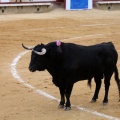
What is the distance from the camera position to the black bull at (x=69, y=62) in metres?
7.40

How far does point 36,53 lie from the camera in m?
7.29

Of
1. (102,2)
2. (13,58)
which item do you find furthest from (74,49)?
(102,2)

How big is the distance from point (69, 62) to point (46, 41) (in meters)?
9.07

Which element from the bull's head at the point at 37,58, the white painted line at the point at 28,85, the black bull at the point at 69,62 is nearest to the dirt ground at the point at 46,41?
the white painted line at the point at 28,85

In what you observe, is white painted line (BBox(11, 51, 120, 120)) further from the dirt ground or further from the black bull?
the black bull

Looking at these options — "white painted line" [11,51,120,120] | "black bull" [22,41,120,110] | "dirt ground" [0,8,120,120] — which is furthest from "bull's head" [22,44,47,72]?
"white painted line" [11,51,120,120]

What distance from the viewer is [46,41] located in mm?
16625

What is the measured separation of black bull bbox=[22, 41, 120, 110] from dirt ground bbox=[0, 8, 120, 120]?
45cm

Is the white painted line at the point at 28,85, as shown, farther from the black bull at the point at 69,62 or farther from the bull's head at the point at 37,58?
the bull's head at the point at 37,58

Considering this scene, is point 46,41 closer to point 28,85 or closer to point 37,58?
point 28,85

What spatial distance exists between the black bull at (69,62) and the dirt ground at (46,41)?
17.6 inches

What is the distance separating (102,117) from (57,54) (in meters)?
1.25

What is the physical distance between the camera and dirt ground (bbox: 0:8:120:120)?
25.1ft

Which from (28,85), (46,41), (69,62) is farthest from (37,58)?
(46,41)
